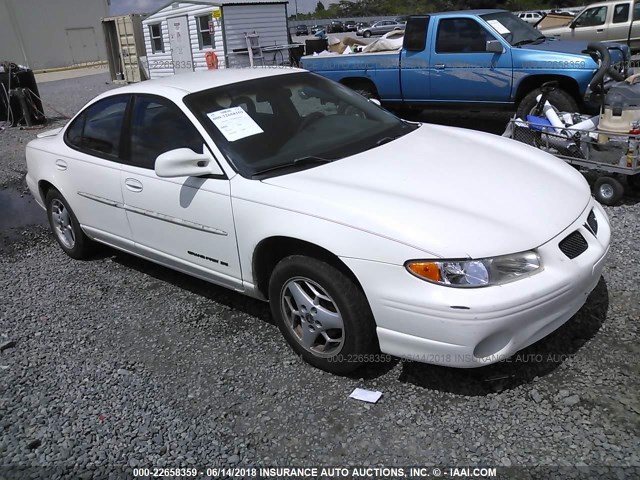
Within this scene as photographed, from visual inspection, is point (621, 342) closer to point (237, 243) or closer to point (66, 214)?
point (237, 243)

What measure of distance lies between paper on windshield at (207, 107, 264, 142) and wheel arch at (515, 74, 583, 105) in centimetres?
529

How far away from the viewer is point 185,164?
3232 millimetres

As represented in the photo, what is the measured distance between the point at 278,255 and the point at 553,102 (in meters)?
5.45

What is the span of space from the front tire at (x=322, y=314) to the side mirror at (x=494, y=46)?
238 inches

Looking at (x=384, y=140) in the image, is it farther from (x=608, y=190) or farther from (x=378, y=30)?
(x=378, y=30)

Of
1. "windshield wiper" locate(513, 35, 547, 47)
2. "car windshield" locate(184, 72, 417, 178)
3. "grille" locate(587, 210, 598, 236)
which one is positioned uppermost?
"windshield wiper" locate(513, 35, 547, 47)

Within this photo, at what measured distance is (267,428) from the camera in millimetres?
2768

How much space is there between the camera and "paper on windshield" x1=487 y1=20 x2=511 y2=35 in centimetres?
793

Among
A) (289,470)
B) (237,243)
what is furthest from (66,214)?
(289,470)

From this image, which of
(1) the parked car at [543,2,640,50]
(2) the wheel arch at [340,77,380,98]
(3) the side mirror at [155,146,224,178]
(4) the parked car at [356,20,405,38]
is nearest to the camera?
(3) the side mirror at [155,146,224,178]

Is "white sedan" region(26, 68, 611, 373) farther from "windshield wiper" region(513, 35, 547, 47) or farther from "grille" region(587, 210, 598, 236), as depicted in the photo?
"windshield wiper" region(513, 35, 547, 47)

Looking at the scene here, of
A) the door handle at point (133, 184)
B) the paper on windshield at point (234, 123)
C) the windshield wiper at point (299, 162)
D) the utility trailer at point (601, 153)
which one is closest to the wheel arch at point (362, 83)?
the utility trailer at point (601, 153)

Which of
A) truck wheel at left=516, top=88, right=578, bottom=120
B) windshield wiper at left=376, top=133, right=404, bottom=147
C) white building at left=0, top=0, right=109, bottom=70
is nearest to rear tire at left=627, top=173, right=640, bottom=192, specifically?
truck wheel at left=516, top=88, right=578, bottom=120

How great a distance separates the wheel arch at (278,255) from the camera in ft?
9.32
